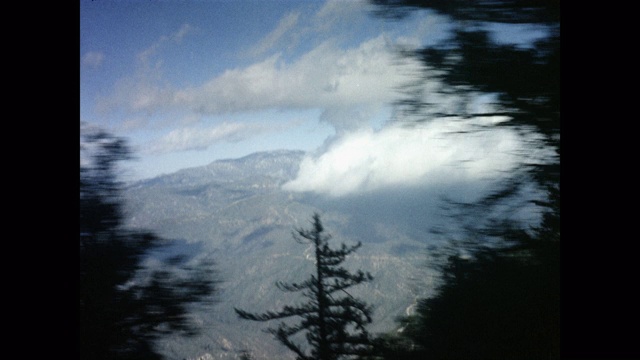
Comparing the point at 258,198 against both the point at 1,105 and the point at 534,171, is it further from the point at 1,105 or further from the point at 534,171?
the point at 534,171

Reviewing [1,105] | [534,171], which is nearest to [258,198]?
[1,105]

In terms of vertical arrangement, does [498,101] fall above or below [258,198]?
above

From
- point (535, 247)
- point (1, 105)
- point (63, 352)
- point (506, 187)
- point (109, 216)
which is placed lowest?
point (63, 352)

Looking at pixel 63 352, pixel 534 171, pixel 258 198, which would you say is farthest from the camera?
pixel 258 198

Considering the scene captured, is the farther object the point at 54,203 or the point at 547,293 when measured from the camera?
the point at 547,293

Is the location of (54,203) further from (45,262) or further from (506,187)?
(506,187)

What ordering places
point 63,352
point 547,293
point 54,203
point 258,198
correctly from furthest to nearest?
point 258,198
point 547,293
point 54,203
point 63,352

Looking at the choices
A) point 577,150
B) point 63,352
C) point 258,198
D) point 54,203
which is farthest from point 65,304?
point 577,150
